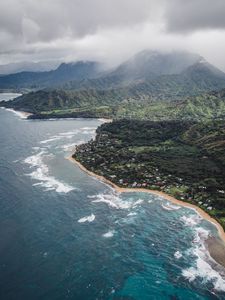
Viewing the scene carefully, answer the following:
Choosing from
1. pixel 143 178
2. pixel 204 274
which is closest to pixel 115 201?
pixel 143 178

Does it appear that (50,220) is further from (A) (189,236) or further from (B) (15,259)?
(A) (189,236)

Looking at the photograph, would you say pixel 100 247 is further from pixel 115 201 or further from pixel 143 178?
pixel 143 178

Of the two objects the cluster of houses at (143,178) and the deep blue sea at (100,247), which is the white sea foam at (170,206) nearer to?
the deep blue sea at (100,247)

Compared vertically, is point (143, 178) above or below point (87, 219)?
below

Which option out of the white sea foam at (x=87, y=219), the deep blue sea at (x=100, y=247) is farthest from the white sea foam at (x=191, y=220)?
the white sea foam at (x=87, y=219)

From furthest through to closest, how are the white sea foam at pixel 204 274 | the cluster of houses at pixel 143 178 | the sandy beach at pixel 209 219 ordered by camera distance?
the cluster of houses at pixel 143 178 → the sandy beach at pixel 209 219 → the white sea foam at pixel 204 274
